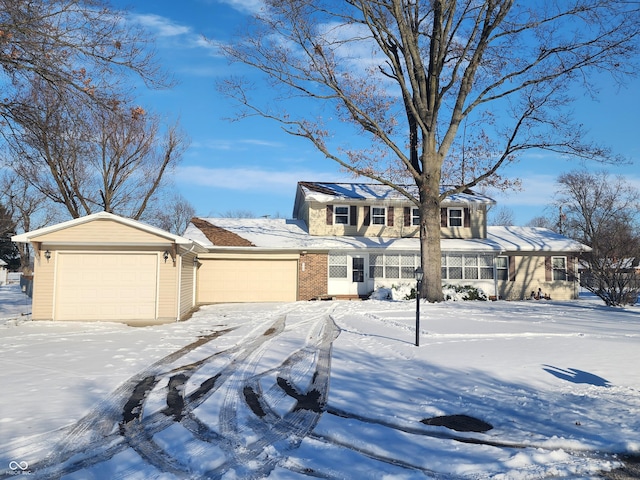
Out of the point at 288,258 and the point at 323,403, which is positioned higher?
the point at 288,258

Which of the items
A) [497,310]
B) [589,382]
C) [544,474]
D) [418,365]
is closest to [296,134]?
[497,310]

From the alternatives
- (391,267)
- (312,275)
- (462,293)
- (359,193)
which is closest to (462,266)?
(462,293)

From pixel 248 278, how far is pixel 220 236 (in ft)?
7.97

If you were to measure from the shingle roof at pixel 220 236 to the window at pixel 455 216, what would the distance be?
10445 millimetres

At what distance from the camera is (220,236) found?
69.8ft

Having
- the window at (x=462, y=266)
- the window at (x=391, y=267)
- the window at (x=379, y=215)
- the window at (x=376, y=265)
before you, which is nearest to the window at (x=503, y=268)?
the window at (x=462, y=266)

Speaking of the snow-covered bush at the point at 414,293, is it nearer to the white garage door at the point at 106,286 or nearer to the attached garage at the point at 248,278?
the attached garage at the point at 248,278

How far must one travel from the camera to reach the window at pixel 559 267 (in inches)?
926

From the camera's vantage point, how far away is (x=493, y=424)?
482 centimetres

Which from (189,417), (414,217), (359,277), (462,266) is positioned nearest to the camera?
(189,417)

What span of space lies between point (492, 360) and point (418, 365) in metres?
1.24

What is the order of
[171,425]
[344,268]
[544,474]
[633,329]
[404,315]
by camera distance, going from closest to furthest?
[544,474]
[171,425]
[633,329]
[404,315]
[344,268]

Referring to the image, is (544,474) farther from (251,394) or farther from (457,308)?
(457,308)

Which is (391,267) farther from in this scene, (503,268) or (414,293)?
(503,268)
